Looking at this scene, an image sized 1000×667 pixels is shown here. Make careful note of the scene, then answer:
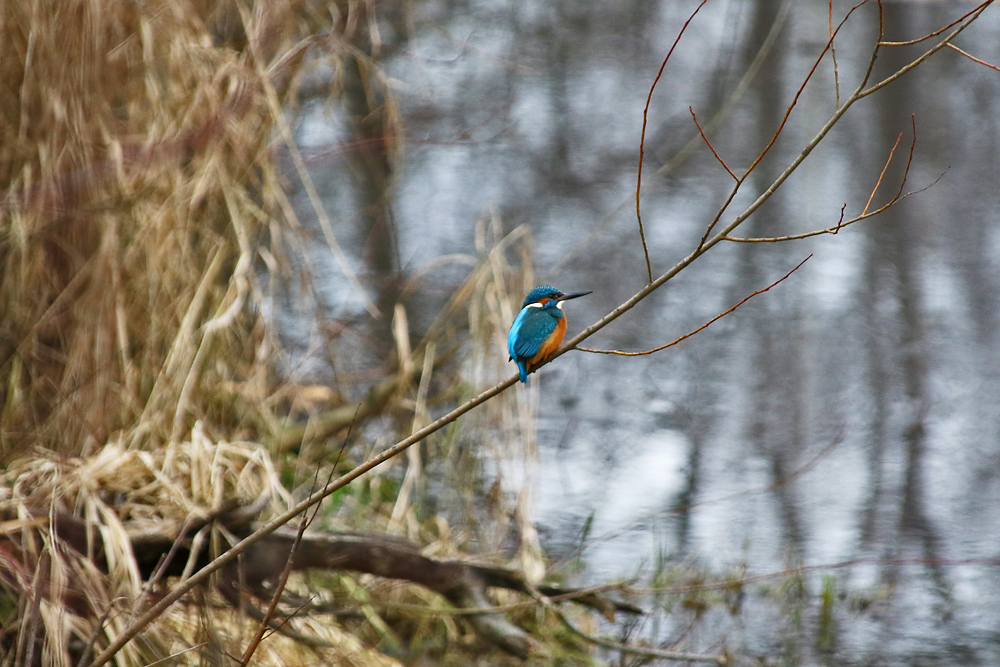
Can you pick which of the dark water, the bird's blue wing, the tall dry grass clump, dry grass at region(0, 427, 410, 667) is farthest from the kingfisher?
the dark water

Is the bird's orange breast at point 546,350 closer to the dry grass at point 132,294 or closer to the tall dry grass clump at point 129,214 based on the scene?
the dry grass at point 132,294

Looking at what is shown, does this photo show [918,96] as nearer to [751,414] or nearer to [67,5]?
[751,414]

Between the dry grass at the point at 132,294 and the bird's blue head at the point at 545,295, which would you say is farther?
the dry grass at the point at 132,294

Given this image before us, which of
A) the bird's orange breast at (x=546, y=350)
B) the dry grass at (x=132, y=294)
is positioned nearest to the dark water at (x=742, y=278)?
the dry grass at (x=132, y=294)

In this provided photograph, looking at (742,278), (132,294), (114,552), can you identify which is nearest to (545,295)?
(114,552)

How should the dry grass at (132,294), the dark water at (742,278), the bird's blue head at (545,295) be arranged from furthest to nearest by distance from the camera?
the dark water at (742,278) < the dry grass at (132,294) < the bird's blue head at (545,295)

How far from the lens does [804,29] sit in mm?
6898

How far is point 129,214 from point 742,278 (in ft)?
12.6

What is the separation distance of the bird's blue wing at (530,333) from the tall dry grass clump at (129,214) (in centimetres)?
113

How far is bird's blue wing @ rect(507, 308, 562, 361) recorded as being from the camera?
1522 mm

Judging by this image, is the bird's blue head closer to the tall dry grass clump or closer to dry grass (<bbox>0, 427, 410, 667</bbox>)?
dry grass (<bbox>0, 427, 410, 667</bbox>)

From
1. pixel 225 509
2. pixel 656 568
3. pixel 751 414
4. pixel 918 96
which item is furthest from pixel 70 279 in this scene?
pixel 918 96

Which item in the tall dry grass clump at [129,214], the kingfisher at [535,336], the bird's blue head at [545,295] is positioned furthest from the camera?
the tall dry grass clump at [129,214]

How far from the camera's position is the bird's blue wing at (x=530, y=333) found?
4.99 feet
